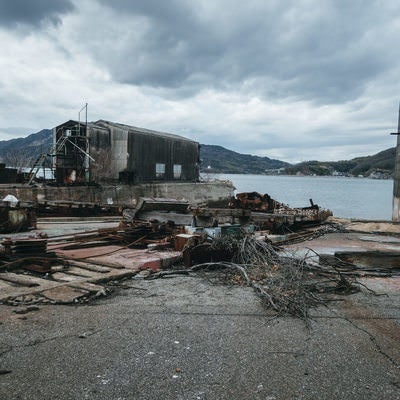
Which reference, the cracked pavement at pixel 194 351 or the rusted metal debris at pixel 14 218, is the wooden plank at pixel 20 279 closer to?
the cracked pavement at pixel 194 351

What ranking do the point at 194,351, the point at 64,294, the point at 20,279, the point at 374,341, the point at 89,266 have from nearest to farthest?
the point at 194,351, the point at 374,341, the point at 64,294, the point at 20,279, the point at 89,266

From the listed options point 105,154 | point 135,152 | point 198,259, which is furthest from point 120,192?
point 198,259

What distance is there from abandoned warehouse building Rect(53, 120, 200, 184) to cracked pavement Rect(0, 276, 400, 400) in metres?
25.7

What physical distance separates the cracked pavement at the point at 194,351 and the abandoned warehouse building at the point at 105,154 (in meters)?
25.7

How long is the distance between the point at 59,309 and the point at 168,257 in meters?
3.01

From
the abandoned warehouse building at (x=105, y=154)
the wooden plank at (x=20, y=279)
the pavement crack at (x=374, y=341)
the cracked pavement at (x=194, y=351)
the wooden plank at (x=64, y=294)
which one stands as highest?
the abandoned warehouse building at (x=105, y=154)

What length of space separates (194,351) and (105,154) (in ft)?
99.8

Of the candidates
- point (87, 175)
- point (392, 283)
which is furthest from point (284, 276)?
point (87, 175)

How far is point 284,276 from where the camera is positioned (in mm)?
6219

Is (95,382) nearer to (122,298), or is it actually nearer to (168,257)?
(122,298)

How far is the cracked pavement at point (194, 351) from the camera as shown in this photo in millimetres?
3145

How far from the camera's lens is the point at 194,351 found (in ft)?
12.5

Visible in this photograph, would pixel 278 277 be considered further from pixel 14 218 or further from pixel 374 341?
pixel 14 218

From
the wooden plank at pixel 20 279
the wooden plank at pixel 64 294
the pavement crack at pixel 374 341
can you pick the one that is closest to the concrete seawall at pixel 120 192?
the wooden plank at pixel 20 279
